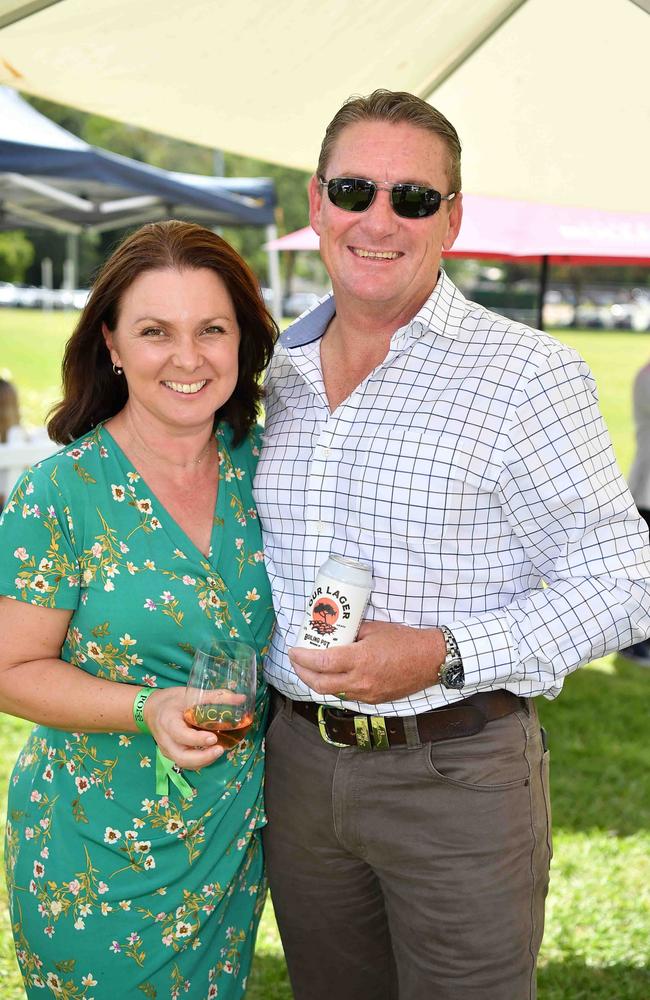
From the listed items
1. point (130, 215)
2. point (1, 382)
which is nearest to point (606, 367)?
point (130, 215)

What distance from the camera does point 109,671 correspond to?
7.62 ft

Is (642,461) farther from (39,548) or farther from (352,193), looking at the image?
(39,548)

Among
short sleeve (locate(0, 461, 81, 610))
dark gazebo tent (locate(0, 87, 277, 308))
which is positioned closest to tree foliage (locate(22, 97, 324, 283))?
dark gazebo tent (locate(0, 87, 277, 308))

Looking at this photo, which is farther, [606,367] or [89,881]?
[606,367]

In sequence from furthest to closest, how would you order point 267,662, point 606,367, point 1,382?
point 606,367
point 1,382
point 267,662

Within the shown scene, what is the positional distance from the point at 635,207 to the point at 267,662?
2.18 metres

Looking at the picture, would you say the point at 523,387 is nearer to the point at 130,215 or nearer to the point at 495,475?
the point at 495,475

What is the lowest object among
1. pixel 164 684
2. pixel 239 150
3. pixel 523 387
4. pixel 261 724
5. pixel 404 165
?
pixel 261 724

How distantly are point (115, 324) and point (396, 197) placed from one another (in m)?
0.72

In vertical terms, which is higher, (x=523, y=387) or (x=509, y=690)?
(x=523, y=387)

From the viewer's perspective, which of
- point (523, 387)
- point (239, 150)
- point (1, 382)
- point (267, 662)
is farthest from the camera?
point (1, 382)

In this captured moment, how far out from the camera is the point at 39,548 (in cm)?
222

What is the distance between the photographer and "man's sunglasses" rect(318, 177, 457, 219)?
2.34 meters

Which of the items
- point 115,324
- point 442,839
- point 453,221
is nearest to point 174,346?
point 115,324
